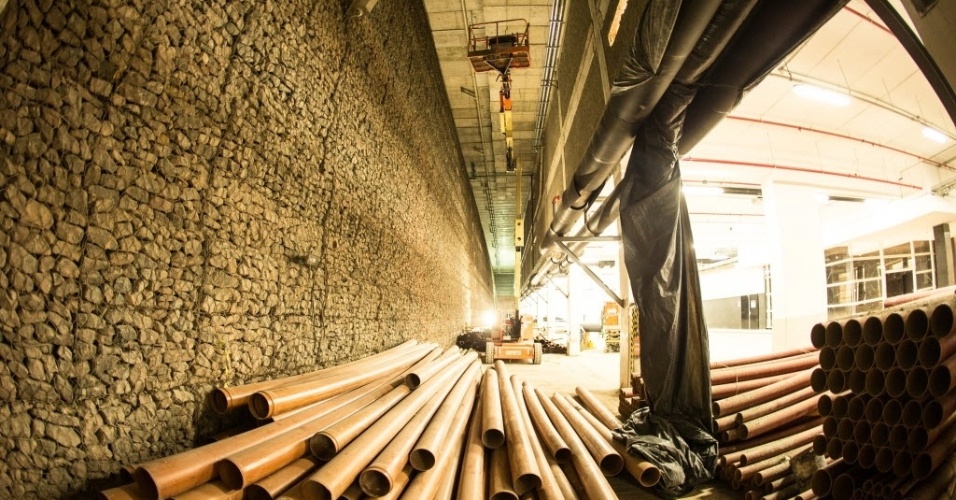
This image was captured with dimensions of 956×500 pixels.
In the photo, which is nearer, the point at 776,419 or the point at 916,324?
the point at 916,324

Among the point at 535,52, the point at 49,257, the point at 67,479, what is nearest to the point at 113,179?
the point at 49,257

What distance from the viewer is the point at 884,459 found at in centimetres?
174

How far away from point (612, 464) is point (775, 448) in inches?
47.4

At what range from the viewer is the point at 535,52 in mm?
8586

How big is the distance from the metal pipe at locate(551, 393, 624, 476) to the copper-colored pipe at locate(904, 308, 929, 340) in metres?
1.73

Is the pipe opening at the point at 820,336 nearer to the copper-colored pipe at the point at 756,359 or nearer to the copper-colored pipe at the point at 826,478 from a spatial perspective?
the copper-colored pipe at the point at 826,478

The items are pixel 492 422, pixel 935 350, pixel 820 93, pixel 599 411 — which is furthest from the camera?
pixel 820 93

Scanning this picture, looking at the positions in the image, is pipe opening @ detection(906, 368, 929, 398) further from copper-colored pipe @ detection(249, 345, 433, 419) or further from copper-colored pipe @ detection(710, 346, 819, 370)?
copper-colored pipe @ detection(249, 345, 433, 419)

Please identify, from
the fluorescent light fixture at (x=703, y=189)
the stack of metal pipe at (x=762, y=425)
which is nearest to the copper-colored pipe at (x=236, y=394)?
the stack of metal pipe at (x=762, y=425)

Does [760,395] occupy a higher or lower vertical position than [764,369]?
lower

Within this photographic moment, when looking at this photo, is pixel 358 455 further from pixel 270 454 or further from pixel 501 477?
pixel 501 477

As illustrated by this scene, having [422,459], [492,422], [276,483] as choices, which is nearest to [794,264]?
[492,422]

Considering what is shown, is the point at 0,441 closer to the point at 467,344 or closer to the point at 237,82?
the point at 237,82

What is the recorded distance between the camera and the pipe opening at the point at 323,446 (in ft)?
6.66
